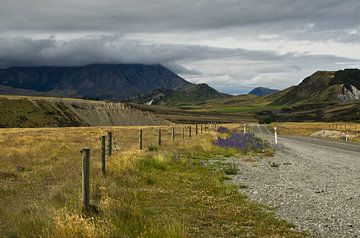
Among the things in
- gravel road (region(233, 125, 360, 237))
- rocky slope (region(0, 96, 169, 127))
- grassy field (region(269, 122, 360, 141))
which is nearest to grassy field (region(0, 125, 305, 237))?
gravel road (region(233, 125, 360, 237))

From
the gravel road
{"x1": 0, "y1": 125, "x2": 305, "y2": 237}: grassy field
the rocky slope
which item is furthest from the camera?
the rocky slope

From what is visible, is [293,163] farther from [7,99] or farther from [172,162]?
[7,99]

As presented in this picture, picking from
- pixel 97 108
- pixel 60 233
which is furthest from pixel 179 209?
pixel 97 108

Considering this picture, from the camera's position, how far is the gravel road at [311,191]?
9500mm

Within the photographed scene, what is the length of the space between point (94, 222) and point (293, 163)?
17.2 meters

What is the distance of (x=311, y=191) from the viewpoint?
45.6 ft

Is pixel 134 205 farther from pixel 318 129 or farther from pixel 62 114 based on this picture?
pixel 62 114

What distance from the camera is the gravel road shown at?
950cm

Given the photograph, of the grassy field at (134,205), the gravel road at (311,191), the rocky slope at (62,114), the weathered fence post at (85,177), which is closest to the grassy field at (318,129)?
the gravel road at (311,191)

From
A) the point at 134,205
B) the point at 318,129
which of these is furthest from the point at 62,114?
the point at 134,205

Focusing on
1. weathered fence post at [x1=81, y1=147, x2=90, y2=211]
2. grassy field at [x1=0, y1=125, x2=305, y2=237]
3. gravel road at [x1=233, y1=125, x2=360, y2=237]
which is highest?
weathered fence post at [x1=81, y1=147, x2=90, y2=211]

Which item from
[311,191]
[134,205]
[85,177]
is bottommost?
[311,191]

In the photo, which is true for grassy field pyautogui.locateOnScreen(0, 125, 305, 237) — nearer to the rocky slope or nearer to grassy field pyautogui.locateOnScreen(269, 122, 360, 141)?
Answer: grassy field pyautogui.locateOnScreen(269, 122, 360, 141)

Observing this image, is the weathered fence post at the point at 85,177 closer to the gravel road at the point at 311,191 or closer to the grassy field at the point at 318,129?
the gravel road at the point at 311,191
